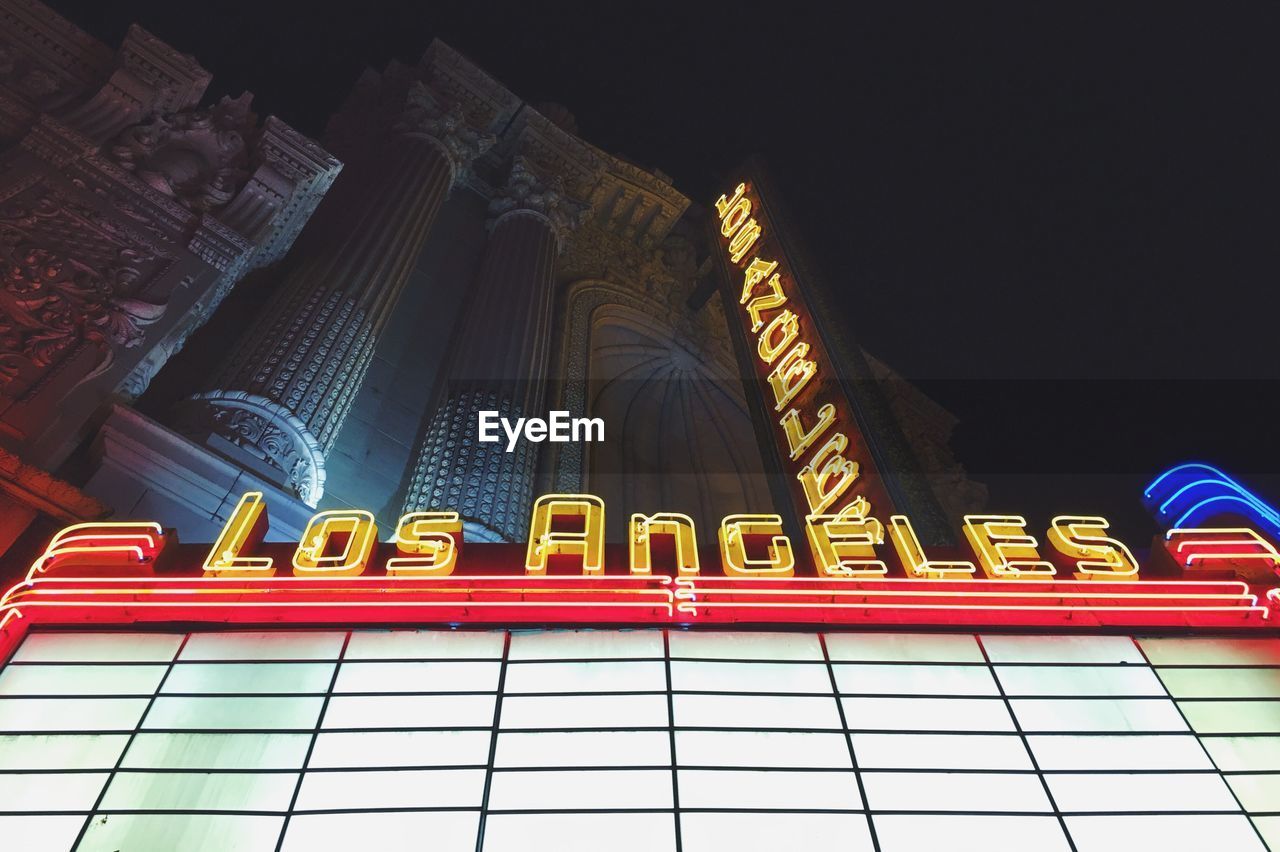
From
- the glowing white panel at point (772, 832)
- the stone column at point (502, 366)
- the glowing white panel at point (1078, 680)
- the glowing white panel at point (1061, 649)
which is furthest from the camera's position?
the stone column at point (502, 366)

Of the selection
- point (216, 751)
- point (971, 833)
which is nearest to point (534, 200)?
point (216, 751)

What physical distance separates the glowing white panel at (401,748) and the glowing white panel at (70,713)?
139cm

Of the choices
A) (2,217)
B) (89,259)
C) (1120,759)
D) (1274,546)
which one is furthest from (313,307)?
(1274,546)

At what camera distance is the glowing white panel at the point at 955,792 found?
5980 mm

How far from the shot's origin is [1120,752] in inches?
255

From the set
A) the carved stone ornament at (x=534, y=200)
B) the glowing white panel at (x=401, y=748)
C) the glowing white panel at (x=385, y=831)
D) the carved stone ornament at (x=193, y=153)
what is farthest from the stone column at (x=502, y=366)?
the glowing white panel at (x=385, y=831)

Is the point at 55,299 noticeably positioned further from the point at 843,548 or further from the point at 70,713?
the point at 843,548

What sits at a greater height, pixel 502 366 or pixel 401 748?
pixel 502 366

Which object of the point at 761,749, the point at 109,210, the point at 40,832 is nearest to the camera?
the point at 40,832

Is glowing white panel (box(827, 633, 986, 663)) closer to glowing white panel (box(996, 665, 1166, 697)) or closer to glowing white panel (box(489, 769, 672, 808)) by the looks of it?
glowing white panel (box(996, 665, 1166, 697))

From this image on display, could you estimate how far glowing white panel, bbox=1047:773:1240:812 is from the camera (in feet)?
19.8

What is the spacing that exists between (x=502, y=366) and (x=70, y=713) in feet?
28.6

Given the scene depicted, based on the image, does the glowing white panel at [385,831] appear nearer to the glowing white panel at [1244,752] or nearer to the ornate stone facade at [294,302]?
the ornate stone facade at [294,302]

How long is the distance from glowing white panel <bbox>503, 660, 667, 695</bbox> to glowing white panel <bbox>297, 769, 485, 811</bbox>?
86 centimetres
